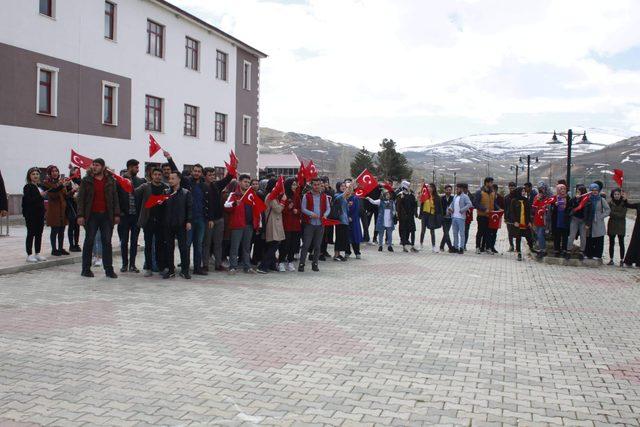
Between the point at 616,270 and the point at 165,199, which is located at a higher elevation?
the point at 165,199

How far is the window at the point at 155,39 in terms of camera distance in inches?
1272

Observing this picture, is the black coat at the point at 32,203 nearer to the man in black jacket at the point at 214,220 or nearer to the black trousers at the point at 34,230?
the black trousers at the point at 34,230

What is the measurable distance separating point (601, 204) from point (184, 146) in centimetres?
2550

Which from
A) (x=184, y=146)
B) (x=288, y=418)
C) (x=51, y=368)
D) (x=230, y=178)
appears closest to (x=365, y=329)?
(x=288, y=418)

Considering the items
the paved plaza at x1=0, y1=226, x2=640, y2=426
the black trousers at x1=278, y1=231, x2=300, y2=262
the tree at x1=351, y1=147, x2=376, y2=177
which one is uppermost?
the tree at x1=351, y1=147, x2=376, y2=177

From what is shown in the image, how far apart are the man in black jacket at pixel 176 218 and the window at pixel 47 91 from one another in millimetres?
17386

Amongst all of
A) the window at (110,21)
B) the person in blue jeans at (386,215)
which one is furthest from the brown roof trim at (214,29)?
the person in blue jeans at (386,215)

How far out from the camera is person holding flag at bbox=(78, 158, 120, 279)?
10.8 meters

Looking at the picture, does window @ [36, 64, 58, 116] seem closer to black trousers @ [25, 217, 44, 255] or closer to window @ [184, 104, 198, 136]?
window @ [184, 104, 198, 136]

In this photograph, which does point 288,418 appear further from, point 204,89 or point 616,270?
point 204,89

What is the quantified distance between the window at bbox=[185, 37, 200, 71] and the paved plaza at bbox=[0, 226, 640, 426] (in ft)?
86.8

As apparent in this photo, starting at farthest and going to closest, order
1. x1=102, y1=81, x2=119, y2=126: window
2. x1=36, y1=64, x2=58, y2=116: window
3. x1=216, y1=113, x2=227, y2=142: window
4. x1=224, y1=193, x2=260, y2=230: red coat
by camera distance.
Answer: x1=216, y1=113, x2=227, y2=142: window → x1=102, y1=81, x2=119, y2=126: window → x1=36, y1=64, x2=58, y2=116: window → x1=224, y1=193, x2=260, y2=230: red coat

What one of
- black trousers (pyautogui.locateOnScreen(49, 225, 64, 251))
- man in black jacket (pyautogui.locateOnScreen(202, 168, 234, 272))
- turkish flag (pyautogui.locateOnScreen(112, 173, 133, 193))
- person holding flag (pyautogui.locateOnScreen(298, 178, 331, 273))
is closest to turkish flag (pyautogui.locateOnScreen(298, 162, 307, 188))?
person holding flag (pyautogui.locateOnScreen(298, 178, 331, 273))

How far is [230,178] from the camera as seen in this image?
1225 cm
